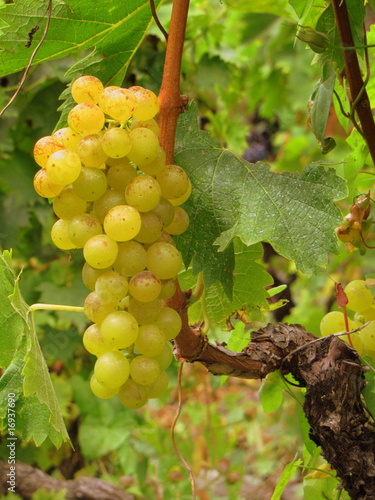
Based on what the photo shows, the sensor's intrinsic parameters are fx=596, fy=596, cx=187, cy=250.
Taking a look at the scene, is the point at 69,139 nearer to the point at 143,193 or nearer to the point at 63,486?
the point at 143,193

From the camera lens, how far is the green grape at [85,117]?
1.48 ft

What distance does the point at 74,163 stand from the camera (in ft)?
1.43

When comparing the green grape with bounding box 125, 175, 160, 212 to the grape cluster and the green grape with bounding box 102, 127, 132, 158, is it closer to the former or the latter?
the green grape with bounding box 102, 127, 132, 158

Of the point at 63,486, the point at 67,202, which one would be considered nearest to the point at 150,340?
the point at 67,202

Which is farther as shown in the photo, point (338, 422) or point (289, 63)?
point (289, 63)

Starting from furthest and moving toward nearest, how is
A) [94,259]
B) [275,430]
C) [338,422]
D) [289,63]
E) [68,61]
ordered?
1. [275,430]
2. [289,63]
3. [68,61]
4. [338,422]
5. [94,259]

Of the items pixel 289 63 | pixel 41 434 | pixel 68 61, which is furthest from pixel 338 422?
pixel 289 63

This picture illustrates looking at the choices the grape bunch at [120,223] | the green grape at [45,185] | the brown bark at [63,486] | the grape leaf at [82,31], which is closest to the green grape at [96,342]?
the grape bunch at [120,223]

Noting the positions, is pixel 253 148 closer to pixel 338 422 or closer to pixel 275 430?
pixel 275 430

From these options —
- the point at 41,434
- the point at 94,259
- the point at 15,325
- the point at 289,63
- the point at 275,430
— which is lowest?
the point at 275,430

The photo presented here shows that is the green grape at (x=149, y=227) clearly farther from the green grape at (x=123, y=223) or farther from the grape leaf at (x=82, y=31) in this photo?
the grape leaf at (x=82, y=31)

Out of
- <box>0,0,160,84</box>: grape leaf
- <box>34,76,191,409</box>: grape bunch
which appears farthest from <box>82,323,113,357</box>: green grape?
<box>0,0,160,84</box>: grape leaf

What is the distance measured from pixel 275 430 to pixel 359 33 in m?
2.01

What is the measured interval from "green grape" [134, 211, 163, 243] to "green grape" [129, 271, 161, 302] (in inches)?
1.2
